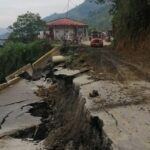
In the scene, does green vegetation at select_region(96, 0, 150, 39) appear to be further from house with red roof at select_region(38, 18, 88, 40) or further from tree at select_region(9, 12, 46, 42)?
tree at select_region(9, 12, 46, 42)

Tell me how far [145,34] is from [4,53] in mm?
26078

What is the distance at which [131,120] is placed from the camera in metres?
12.0

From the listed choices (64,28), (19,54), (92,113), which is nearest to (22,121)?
(92,113)

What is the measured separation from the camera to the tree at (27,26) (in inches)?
2665

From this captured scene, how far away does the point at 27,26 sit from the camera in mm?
70688

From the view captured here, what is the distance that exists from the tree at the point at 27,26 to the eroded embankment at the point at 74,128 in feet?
154

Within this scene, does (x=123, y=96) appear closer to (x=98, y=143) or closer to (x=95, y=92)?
(x=95, y=92)

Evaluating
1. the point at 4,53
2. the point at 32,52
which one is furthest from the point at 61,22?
the point at 32,52

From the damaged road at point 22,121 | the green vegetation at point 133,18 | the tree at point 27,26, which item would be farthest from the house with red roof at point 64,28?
the damaged road at point 22,121

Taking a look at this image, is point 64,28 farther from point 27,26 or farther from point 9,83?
point 9,83

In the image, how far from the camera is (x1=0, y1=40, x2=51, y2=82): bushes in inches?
1884

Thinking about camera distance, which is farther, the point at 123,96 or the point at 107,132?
the point at 123,96

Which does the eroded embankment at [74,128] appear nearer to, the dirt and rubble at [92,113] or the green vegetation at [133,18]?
the dirt and rubble at [92,113]

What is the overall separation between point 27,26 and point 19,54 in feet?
69.6
